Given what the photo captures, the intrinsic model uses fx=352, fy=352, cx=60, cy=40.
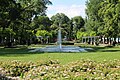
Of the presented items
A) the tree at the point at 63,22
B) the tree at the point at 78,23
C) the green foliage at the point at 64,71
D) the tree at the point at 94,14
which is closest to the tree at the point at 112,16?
the tree at the point at 94,14

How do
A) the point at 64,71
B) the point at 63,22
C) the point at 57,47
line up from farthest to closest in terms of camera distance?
the point at 63,22 < the point at 57,47 < the point at 64,71

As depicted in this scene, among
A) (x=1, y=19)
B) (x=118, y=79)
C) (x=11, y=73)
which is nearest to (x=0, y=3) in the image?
(x=1, y=19)

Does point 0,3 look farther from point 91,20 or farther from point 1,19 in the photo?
point 91,20

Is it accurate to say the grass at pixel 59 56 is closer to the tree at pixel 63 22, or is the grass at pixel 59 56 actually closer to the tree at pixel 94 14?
the tree at pixel 94 14

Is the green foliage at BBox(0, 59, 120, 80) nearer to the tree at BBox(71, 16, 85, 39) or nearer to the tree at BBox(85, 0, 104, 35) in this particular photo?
the tree at BBox(85, 0, 104, 35)

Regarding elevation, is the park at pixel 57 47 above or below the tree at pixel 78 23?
below

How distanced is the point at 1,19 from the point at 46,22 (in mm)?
69046

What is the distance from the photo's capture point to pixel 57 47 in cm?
4603

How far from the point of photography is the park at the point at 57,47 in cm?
894

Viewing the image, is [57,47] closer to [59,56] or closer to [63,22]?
[59,56]

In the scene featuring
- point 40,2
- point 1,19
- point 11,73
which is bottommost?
point 11,73

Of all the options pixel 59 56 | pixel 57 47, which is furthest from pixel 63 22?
pixel 59 56

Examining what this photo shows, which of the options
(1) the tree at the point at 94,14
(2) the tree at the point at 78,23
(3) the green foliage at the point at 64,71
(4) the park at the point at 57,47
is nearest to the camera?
(3) the green foliage at the point at 64,71

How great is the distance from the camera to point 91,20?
7850cm
